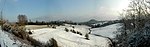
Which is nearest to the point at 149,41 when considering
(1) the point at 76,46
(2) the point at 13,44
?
(2) the point at 13,44

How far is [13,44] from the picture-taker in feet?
49.9

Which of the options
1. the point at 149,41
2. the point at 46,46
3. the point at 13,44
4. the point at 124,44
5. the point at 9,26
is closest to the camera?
the point at 149,41

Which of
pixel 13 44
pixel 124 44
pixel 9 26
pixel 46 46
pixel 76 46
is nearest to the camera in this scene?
pixel 124 44

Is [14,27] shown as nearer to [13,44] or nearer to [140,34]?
[13,44]

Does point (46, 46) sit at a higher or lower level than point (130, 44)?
lower

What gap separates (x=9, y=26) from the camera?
2403 cm

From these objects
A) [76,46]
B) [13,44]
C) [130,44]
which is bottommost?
[76,46]

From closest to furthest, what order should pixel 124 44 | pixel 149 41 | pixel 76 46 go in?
pixel 149 41, pixel 124 44, pixel 76 46

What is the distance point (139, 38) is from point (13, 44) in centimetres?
1000

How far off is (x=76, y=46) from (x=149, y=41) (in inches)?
948

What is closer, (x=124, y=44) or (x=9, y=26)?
(x=124, y=44)

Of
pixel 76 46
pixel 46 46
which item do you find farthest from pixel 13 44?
pixel 76 46

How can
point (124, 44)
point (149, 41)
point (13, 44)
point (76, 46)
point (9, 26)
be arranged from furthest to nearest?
point (76, 46), point (9, 26), point (13, 44), point (124, 44), point (149, 41)

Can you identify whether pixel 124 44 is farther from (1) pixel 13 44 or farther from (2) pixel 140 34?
(1) pixel 13 44
